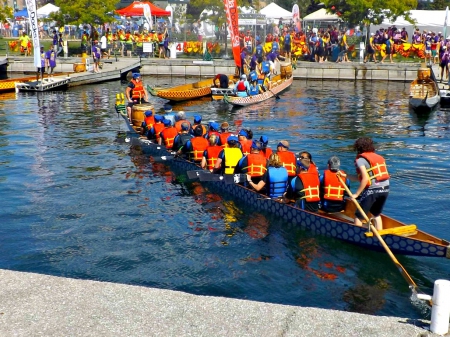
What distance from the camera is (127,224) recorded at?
13977mm

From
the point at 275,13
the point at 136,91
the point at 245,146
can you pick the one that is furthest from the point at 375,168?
the point at 275,13

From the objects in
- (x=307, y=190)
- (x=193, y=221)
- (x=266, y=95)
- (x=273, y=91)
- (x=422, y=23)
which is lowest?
(x=193, y=221)

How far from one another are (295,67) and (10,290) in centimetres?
3267

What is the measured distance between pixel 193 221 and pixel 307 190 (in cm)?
304

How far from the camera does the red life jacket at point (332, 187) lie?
12229mm

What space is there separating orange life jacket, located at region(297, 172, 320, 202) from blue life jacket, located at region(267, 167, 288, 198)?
0.87 meters

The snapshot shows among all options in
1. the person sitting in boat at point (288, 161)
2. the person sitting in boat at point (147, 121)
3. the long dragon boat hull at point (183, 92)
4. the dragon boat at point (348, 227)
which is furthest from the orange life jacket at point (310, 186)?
the long dragon boat hull at point (183, 92)

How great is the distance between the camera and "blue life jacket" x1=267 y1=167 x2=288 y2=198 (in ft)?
43.9

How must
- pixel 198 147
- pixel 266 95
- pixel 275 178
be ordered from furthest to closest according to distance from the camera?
pixel 266 95 < pixel 198 147 < pixel 275 178

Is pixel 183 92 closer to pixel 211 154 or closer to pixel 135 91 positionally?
pixel 135 91

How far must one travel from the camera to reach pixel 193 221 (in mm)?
14188

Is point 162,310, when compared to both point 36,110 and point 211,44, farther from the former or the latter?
point 211,44

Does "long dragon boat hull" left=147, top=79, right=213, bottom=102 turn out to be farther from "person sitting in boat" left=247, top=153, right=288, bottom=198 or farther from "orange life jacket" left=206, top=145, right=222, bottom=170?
"person sitting in boat" left=247, top=153, right=288, bottom=198

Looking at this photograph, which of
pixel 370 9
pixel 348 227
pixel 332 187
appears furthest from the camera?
pixel 370 9
